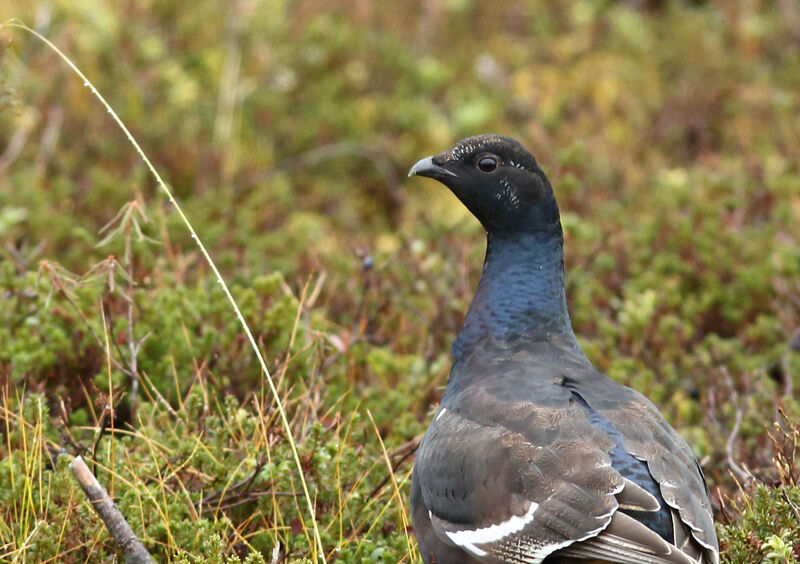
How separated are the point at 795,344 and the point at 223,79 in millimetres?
5132

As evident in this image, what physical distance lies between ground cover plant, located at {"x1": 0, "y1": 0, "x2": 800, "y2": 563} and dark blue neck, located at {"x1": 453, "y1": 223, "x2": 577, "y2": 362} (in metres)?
0.64

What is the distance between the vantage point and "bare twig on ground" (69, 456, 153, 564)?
3586 millimetres

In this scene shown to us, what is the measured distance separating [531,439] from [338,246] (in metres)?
4.36

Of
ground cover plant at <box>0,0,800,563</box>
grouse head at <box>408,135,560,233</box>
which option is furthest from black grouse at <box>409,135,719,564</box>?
ground cover plant at <box>0,0,800,563</box>

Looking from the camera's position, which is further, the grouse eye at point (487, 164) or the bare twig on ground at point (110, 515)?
the grouse eye at point (487, 164)

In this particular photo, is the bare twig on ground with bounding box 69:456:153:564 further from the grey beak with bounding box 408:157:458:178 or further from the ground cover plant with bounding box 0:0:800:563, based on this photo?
the grey beak with bounding box 408:157:458:178

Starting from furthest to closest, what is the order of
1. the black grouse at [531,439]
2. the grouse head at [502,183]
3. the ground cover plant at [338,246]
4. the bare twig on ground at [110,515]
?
the grouse head at [502,183], the ground cover plant at [338,246], the bare twig on ground at [110,515], the black grouse at [531,439]

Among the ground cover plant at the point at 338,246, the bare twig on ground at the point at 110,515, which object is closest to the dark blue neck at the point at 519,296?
the ground cover plant at the point at 338,246

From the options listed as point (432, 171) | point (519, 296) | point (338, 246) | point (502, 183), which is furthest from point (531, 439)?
point (338, 246)

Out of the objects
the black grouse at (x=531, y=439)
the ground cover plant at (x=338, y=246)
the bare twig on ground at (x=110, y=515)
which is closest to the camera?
the black grouse at (x=531, y=439)

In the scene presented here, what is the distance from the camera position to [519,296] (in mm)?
4430

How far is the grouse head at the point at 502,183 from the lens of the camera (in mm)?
4520

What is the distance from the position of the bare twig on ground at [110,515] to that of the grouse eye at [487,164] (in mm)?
1957

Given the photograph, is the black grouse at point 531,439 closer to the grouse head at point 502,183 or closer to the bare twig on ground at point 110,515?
the grouse head at point 502,183
